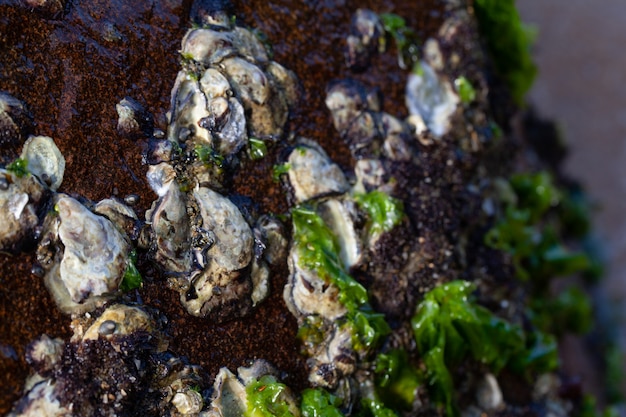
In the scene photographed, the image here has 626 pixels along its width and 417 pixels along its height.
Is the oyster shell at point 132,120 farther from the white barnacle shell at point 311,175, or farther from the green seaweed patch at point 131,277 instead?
the white barnacle shell at point 311,175

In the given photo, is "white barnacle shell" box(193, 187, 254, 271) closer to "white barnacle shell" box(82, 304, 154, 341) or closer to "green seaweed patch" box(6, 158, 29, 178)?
"white barnacle shell" box(82, 304, 154, 341)

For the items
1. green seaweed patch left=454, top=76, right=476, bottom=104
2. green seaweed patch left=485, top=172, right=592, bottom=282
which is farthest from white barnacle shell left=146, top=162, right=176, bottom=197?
green seaweed patch left=485, top=172, right=592, bottom=282

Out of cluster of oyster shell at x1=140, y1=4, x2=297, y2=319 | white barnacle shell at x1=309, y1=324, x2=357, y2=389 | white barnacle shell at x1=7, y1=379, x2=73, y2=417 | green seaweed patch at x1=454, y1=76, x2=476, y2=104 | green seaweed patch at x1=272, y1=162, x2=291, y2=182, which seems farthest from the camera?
green seaweed patch at x1=454, y1=76, x2=476, y2=104

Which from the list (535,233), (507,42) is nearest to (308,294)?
(535,233)

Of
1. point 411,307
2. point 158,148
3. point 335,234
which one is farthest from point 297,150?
point 411,307

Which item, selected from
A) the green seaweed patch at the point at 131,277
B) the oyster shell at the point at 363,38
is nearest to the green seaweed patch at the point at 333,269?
the green seaweed patch at the point at 131,277

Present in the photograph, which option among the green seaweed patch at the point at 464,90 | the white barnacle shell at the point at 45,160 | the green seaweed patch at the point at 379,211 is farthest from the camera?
the green seaweed patch at the point at 464,90

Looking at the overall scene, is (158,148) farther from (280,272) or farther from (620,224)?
(620,224)
